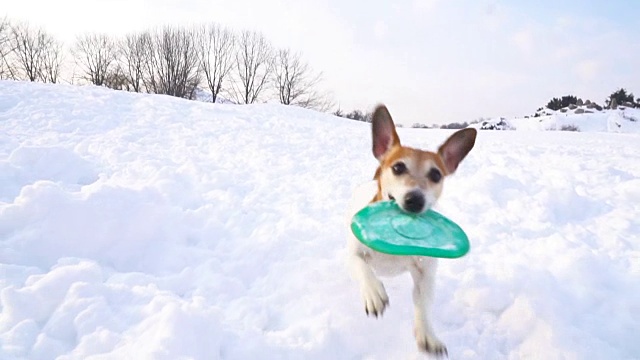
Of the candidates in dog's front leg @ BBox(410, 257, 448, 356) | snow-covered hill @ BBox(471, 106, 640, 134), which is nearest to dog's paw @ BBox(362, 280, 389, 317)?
dog's front leg @ BBox(410, 257, 448, 356)

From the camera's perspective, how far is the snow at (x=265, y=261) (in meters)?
2.83

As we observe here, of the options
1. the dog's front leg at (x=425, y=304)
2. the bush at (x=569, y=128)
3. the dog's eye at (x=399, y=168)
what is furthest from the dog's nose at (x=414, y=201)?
the bush at (x=569, y=128)

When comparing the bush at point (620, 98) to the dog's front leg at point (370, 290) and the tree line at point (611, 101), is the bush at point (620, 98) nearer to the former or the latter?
the tree line at point (611, 101)

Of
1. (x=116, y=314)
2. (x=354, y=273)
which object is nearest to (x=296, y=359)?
(x=354, y=273)

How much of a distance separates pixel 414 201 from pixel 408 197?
0.16ft

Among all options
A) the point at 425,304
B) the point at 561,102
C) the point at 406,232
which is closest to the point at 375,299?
the point at 425,304

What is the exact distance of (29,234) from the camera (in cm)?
373

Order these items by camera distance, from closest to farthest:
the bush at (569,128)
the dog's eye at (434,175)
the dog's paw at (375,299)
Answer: the dog's paw at (375,299) → the dog's eye at (434,175) → the bush at (569,128)

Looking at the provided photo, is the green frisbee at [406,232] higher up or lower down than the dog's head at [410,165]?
lower down

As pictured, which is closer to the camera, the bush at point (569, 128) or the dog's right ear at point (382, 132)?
the dog's right ear at point (382, 132)

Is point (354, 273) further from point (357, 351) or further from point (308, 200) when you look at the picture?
point (308, 200)

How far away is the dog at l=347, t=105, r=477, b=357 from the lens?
2.78m

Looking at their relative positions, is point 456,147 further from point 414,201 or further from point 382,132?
point 414,201

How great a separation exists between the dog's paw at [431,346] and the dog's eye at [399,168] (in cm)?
114
